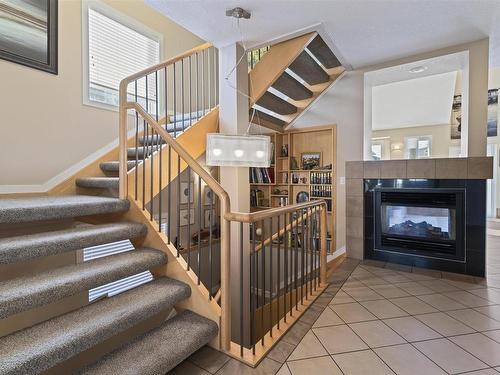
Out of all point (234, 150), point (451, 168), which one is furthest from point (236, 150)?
point (451, 168)

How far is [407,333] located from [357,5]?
8.47 feet

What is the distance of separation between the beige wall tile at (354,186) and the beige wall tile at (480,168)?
112 cm

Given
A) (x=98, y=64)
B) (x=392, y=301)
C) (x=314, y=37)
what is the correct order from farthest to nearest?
(x=98, y=64), (x=314, y=37), (x=392, y=301)

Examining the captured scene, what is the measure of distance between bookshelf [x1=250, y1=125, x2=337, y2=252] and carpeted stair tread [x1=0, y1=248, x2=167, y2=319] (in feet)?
9.70

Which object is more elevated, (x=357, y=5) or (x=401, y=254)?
→ (x=357, y=5)

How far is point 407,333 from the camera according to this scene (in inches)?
76.2

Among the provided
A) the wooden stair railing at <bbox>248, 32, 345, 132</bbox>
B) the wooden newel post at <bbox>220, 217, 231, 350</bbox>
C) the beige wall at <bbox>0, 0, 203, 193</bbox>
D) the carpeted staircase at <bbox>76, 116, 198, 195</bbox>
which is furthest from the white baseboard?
the wooden newel post at <bbox>220, 217, 231, 350</bbox>

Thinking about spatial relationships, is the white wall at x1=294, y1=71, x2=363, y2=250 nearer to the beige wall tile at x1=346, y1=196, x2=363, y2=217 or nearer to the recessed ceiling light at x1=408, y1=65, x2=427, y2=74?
the beige wall tile at x1=346, y1=196, x2=363, y2=217

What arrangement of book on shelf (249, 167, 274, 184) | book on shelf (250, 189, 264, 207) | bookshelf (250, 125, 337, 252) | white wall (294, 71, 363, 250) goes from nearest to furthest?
white wall (294, 71, 363, 250) < bookshelf (250, 125, 337, 252) < book on shelf (249, 167, 274, 184) < book on shelf (250, 189, 264, 207)

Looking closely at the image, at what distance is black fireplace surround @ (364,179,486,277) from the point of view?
296 cm

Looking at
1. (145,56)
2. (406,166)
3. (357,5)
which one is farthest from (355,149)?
(145,56)

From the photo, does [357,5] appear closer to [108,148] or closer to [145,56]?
[145,56]

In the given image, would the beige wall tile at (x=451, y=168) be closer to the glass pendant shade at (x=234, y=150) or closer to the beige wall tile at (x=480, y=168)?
the beige wall tile at (x=480, y=168)

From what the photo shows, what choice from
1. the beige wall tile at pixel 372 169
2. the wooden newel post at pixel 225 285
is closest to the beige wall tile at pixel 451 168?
the beige wall tile at pixel 372 169
